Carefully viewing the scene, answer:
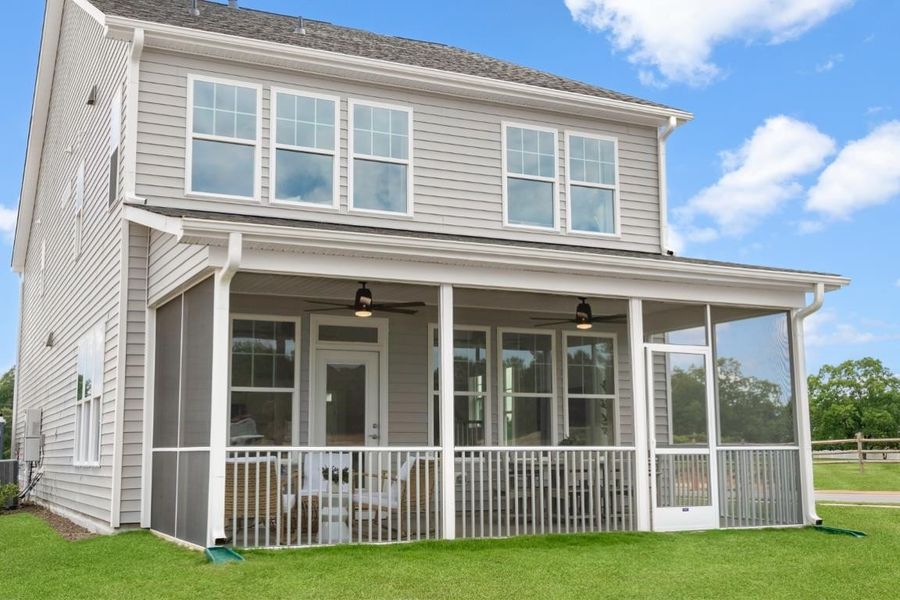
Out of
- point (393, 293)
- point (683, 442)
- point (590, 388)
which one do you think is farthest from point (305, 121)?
point (683, 442)

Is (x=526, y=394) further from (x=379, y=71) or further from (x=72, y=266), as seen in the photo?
(x=72, y=266)

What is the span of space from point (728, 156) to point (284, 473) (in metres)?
23.9

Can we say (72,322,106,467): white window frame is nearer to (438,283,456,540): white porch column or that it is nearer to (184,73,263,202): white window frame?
(184,73,263,202): white window frame

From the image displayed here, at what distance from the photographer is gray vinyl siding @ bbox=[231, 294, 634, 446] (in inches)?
472

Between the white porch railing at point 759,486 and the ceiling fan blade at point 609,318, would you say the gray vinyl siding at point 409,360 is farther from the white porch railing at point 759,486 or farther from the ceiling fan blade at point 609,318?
the white porch railing at point 759,486

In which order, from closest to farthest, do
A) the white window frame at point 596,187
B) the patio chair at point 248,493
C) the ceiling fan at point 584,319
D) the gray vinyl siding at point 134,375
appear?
the patio chair at point 248,493 < the gray vinyl siding at point 134,375 < the ceiling fan at point 584,319 < the white window frame at point 596,187

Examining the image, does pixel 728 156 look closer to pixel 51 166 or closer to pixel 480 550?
pixel 51 166

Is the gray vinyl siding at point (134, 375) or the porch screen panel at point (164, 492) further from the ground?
the gray vinyl siding at point (134, 375)

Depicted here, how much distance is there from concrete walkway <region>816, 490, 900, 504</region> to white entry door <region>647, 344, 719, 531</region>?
761 centimetres

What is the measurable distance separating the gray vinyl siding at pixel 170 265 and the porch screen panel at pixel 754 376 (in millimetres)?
6156

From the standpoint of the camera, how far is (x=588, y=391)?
1399 cm

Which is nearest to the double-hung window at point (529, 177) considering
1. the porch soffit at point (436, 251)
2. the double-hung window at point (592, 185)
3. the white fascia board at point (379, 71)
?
the double-hung window at point (592, 185)

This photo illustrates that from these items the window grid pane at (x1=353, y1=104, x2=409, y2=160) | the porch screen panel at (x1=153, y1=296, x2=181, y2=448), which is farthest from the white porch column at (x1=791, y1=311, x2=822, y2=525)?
the porch screen panel at (x1=153, y1=296, x2=181, y2=448)

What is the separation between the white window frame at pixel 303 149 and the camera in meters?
11.5
